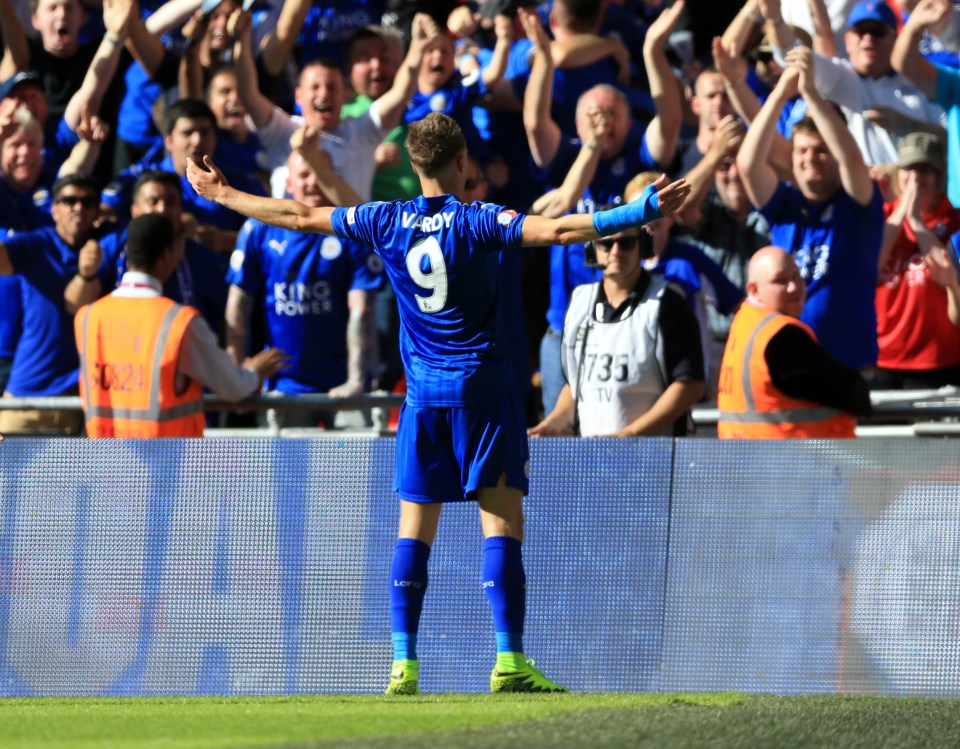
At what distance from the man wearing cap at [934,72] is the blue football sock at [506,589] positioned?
3.55 m

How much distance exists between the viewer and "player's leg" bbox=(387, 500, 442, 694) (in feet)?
20.9

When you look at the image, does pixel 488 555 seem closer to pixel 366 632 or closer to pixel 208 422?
pixel 366 632

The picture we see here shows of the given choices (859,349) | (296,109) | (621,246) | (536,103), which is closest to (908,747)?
(621,246)

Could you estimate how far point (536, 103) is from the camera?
9.76 metres

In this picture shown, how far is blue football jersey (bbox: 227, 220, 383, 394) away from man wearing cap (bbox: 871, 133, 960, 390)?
3039mm

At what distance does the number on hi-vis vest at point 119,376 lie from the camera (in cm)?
824

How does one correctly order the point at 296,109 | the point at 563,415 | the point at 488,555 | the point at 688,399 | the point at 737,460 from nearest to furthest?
the point at 488,555, the point at 737,460, the point at 688,399, the point at 563,415, the point at 296,109

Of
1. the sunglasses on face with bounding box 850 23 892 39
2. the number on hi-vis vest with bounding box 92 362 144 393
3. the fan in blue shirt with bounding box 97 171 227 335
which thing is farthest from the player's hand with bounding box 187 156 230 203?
the sunglasses on face with bounding box 850 23 892 39

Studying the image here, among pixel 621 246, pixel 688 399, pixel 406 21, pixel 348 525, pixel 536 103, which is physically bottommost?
pixel 348 525

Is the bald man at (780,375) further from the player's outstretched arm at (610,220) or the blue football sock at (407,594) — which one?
the blue football sock at (407,594)

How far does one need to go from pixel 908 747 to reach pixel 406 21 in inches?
313

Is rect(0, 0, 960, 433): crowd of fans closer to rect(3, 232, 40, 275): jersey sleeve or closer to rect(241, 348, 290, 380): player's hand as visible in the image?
rect(3, 232, 40, 275): jersey sleeve

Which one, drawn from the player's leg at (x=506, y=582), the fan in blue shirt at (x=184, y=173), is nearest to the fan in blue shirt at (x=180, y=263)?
the fan in blue shirt at (x=184, y=173)

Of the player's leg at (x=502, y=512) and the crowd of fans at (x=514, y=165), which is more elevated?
the crowd of fans at (x=514, y=165)
